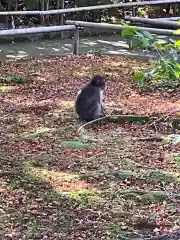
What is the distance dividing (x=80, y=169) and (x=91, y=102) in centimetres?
161

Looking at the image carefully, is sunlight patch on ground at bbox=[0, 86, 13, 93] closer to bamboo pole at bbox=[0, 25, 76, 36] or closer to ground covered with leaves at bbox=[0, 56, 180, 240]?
ground covered with leaves at bbox=[0, 56, 180, 240]

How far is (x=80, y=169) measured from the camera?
15.2 feet

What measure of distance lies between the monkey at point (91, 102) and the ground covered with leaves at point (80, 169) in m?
0.13

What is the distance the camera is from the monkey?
6078 millimetres

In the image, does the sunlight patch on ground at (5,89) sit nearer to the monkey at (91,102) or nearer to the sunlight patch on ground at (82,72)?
the sunlight patch on ground at (82,72)

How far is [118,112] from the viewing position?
21.2 ft

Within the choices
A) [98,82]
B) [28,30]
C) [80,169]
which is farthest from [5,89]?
[80,169]

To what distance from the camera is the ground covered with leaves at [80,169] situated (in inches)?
143

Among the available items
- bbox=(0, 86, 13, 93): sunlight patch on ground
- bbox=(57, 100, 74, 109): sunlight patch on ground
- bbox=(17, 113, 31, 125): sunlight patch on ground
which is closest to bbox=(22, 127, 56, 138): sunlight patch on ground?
bbox=(17, 113, 31, 125): sunlight patch on ground

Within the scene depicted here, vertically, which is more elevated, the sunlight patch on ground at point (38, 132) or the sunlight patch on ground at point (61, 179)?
the sunlight patch on ground at point (61, 179)

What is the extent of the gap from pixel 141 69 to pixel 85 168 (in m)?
4.49

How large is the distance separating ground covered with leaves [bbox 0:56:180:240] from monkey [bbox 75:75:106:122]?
13 cm

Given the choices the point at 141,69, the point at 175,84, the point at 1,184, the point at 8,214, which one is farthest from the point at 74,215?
the point at 141,69

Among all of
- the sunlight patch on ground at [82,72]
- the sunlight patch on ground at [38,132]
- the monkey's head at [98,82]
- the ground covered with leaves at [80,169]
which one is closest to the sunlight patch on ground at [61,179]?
the ground covered with leaves at [80,169]
